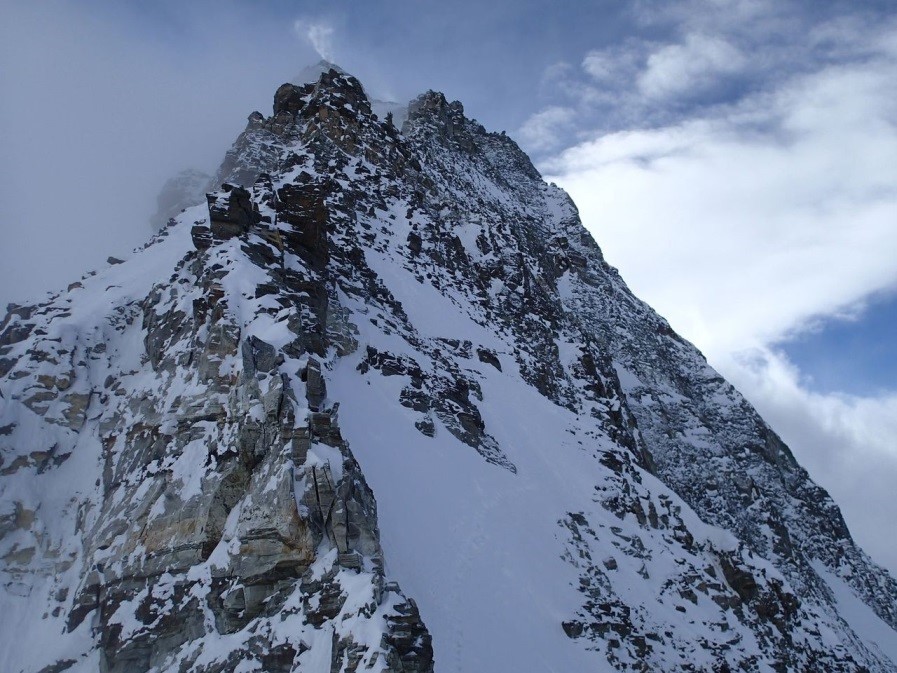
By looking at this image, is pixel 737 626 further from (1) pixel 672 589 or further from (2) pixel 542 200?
(2) pixel 542 200

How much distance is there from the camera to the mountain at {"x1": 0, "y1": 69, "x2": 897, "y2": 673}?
49.5 ft

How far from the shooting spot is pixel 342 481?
50.9 ft

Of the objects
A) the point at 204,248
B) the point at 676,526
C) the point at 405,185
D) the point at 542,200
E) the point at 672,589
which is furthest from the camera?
the point at 542,200

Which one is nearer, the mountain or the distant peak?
the mountain

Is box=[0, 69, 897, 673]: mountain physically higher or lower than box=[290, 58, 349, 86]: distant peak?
lower

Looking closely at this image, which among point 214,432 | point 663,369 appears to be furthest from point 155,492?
point 663,369

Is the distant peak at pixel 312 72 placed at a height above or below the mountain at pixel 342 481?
above

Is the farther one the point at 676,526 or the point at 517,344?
the point at 517,344

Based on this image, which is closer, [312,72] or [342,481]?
[342,481]

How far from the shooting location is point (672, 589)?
27.0m

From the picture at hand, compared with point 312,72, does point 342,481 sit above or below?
below

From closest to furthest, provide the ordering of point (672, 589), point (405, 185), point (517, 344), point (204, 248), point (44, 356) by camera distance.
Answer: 1. point (44, 356)
2. point (204, 248)
3. point (672, 589)
4. point (517, 344)
5. point (405, 185)

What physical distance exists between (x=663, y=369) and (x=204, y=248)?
155ft

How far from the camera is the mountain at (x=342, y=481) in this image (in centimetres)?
1508
